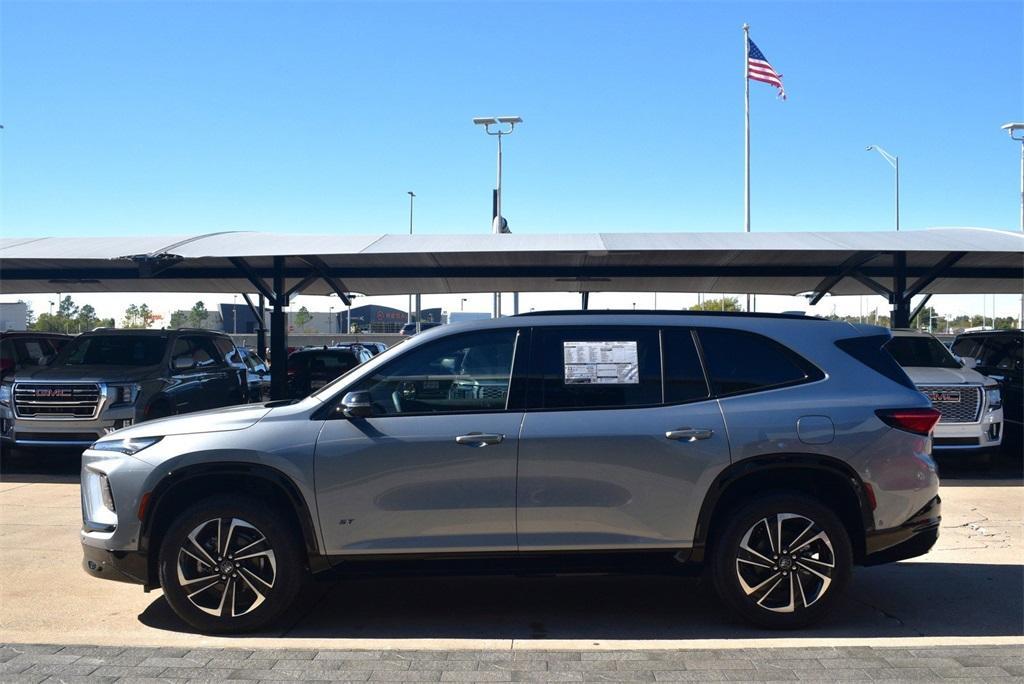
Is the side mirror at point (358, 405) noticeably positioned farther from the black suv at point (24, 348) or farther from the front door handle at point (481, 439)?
the black suv at point (24, 348)

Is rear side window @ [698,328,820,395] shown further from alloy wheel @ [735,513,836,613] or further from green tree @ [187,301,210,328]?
green tree @ [187,301,210,328]

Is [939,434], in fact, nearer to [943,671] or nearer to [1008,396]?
[1008,396]

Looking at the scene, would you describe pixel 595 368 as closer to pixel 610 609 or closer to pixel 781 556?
pixel 781 556

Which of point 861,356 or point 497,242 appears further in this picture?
point 497,242

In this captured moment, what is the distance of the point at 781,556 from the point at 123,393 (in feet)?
29.3

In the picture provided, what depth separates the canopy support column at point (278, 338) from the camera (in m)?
14.4

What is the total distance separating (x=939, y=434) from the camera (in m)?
10.6

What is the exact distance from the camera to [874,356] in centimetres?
536

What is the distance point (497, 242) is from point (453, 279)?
4.33m

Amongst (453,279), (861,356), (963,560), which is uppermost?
(453,279)

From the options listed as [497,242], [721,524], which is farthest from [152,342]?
[721,524]

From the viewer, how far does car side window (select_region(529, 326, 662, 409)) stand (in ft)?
16.8

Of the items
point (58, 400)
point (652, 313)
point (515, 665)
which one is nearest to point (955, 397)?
point (652, 313)

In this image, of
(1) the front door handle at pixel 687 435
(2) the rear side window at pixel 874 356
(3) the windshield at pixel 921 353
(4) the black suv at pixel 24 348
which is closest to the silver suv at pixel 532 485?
(1) the front door handle at pixel 687 435
